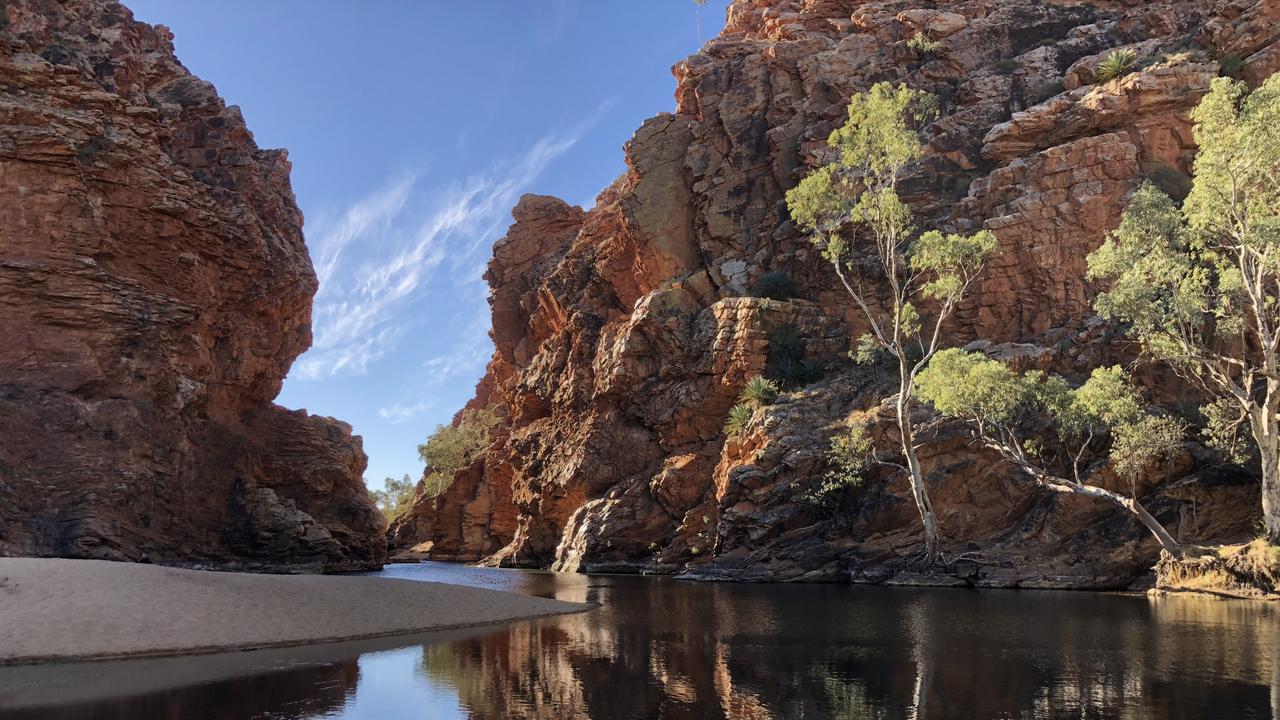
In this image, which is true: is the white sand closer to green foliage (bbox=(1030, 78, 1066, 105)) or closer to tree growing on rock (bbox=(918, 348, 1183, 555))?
tree growing on rock (bbox=(918, 348, 1183, 555))

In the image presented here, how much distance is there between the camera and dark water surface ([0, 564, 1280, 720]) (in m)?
10.2

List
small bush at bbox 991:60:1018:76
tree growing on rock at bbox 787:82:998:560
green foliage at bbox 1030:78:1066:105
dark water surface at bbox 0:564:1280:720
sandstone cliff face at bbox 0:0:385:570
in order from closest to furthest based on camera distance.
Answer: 1. dark water surface at bbox 0:564:1280:720
2. tree growing on rock at bbox 787:82:998:560
3. sandstone cliff face at bbox 0:0:385:570
4. green foliage at bbox 1030:78:1066:105
5. small bush at bbox 991:60:1018:76

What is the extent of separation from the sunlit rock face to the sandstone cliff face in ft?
64.8

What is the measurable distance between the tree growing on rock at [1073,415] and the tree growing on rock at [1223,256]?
7.58 feet

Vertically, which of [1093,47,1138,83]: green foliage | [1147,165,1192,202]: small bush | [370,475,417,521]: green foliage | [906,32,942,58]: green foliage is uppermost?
[906,32,942,58]: green foliage

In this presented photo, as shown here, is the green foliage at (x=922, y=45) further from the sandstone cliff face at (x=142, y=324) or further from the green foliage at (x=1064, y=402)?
the sandstone cliff face at (x=142, y=324)

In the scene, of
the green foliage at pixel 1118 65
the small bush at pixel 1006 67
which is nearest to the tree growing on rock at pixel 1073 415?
the green foliage at pixel 1118 65

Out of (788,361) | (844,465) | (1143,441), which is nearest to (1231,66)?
(1143,441)

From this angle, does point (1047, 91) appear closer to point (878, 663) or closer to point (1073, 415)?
point (1073, 415)

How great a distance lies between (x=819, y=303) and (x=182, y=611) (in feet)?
149

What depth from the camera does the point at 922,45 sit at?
59594 mm

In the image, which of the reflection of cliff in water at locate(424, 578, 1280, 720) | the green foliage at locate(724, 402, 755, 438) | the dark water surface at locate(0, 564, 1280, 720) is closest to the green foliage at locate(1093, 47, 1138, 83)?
the green foliage at locate(724, 402, 755, 438)

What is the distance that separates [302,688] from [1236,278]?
3261 centimetres

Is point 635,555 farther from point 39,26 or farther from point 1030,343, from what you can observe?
point 39,26
